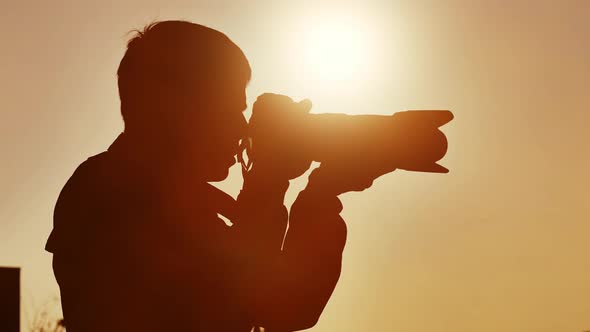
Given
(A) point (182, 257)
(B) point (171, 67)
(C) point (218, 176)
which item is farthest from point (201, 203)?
(B) point (171, 67)

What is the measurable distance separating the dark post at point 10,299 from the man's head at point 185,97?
0.82 m

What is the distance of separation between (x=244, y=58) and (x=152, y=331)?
0.90 meters

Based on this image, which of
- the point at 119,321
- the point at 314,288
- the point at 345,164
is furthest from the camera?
the point at 345,164

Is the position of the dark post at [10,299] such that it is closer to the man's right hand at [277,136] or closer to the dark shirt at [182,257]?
the dark shirt at [182,257]

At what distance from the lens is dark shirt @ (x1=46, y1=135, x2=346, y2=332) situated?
6.22ft

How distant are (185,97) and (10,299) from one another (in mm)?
942

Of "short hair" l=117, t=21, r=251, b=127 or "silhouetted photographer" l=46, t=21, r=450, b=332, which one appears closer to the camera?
"silhouetted photographer" l=46, t=21, r=450, b=332

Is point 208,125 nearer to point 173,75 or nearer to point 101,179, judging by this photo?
point 173,75

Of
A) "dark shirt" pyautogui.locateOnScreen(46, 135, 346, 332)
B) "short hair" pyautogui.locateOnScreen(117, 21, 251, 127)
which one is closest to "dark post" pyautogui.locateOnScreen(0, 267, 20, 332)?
"dark shirt" pyautogui.locateOnScreen(46, 135, 346, 332)

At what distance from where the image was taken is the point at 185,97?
2086mm

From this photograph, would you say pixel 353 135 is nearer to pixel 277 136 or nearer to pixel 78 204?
pixel 277 136

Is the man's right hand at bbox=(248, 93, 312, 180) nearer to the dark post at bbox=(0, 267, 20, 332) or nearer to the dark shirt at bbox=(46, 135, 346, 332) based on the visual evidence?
the dark shirt at bbox=(46, 135, 346, 332)

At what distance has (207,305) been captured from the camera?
6.29 ft

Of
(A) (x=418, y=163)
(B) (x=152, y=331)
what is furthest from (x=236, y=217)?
(A) (x=418, y=163)
